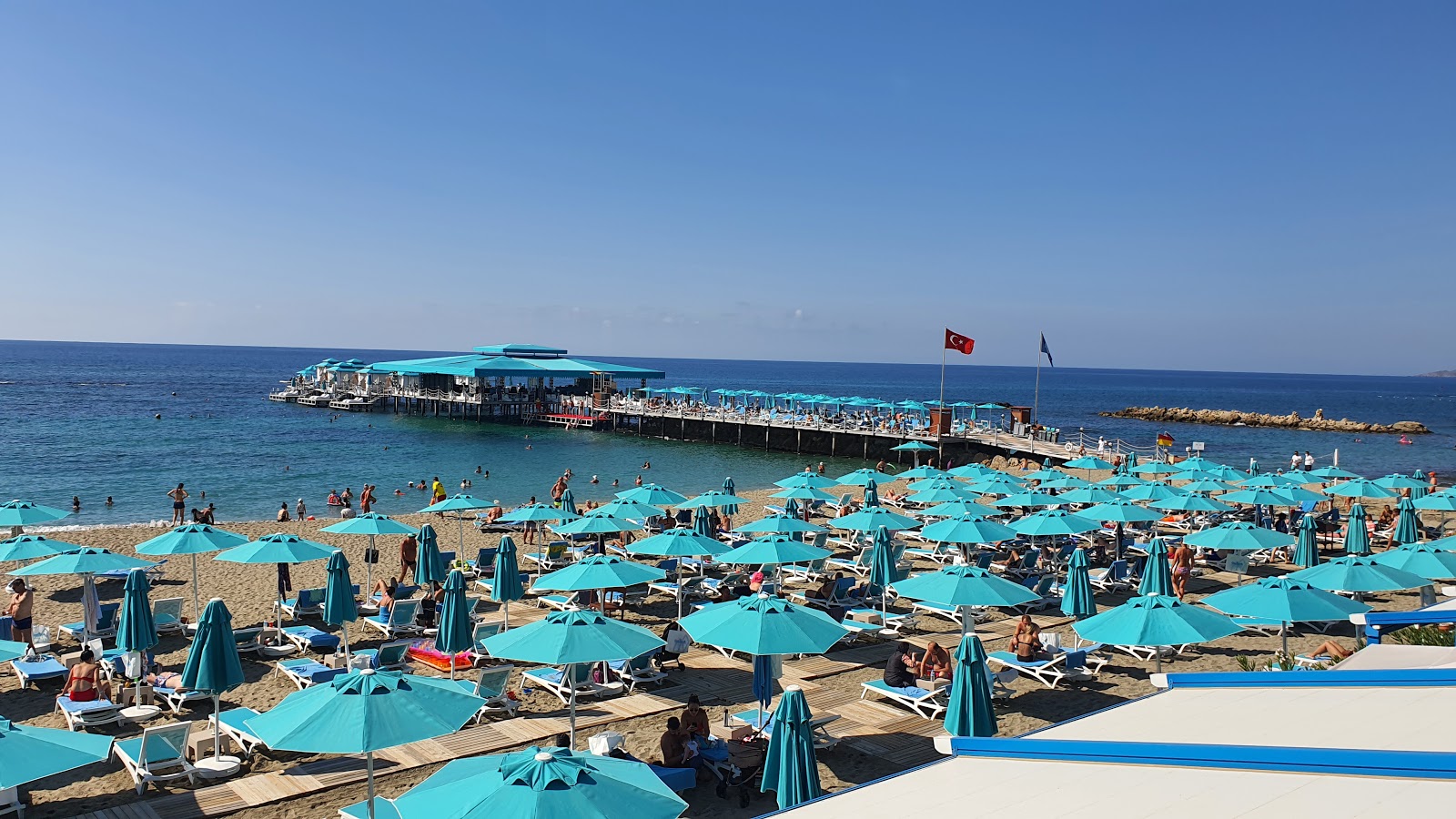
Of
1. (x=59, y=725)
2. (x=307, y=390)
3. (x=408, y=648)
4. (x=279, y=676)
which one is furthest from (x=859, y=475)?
(x=307, y=390)

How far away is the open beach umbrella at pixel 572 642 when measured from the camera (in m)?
8.61

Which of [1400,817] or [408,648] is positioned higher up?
[1400,817]

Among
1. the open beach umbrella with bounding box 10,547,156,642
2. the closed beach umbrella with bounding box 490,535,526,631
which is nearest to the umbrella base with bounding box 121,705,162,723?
the open beach umbrella with bounding box 10,547,156,642

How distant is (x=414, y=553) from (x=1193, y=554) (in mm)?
15959

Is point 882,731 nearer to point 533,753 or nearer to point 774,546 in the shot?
point 774,546

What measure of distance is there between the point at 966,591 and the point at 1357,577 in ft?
17.4

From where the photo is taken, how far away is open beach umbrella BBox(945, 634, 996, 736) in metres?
8.21

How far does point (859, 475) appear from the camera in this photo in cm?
2472

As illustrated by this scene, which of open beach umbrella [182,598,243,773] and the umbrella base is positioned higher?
open beach umbrella [182,598,243,773]

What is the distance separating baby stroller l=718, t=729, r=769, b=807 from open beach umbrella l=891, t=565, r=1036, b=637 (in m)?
3.11

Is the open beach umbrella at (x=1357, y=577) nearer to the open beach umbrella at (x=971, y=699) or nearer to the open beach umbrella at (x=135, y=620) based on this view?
the open beach umbrella at (x=971, y=699)

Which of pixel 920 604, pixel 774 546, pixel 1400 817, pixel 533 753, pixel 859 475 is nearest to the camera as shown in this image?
pixel 1400 817

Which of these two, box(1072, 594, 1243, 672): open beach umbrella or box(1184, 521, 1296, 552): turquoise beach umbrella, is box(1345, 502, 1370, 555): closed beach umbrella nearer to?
box(1184, 521, 1296, 552): turquoise beach umbrella

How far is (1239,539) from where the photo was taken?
15.7m
